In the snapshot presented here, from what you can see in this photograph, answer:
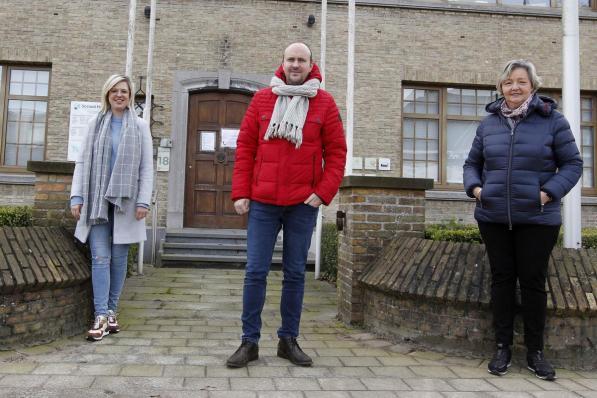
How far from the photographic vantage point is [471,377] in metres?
2.97

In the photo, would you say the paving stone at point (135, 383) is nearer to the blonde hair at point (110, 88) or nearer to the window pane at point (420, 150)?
the blonde hair at point (110, 88)

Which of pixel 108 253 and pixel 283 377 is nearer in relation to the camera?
pixel 283 377

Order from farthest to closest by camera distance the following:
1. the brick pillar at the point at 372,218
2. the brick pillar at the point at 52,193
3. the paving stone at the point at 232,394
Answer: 1. the brick pillar at the point at 372,218
2. the brick pillar at the point at 52,193
3. the paving stone at the point at 232,394

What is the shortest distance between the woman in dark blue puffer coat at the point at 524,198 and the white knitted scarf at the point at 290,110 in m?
1.22

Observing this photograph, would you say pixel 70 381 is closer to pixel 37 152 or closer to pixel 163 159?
pixel 163 159

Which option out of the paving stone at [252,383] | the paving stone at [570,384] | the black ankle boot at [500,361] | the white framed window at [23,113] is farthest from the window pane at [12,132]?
the paving stone at [570,384]

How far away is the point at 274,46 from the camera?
29.5ft

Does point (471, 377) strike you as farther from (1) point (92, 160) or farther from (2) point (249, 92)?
(2) point (249, 92)

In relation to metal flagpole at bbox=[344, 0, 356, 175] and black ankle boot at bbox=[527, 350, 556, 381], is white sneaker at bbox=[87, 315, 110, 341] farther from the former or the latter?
metal flagpole at bbox=[344, 0, 356, 175]

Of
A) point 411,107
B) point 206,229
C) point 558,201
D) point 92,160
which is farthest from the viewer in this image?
point 411,107

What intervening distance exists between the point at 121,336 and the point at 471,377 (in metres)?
2.44

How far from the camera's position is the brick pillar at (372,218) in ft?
13.6


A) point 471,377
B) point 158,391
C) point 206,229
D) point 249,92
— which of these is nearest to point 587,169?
point 249,92

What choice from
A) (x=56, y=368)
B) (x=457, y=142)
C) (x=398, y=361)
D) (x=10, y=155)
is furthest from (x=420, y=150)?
(x=56, y=368)
